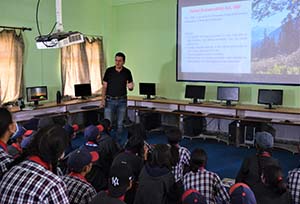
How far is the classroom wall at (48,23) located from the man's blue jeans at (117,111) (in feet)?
6.40

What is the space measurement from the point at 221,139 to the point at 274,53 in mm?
1852

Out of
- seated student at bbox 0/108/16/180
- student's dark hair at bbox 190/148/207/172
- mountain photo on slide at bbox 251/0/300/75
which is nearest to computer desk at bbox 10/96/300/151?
mountain photo on slide at bbox 251/0/300/75

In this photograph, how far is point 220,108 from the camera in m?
6.13

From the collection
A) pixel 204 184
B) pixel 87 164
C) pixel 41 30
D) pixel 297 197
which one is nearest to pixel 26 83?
pixel 41 30

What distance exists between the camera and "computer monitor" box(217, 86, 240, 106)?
6.06 metres

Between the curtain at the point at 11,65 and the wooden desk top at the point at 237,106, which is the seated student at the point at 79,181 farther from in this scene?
the curtain at the point at 11,65

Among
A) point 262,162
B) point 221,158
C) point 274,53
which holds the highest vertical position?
point 274,53

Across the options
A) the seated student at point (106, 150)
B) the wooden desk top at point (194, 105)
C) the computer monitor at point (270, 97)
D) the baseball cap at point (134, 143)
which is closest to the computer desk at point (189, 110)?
the wooden desk top at point (194, 105)

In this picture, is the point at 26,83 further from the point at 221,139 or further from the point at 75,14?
the point at 221,139

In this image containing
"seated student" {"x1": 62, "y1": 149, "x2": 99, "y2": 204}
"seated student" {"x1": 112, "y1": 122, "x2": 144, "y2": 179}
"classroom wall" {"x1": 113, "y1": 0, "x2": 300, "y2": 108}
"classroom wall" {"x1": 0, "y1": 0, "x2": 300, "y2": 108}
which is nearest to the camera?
"seated student" {"x1": 62, "y1": 149, "x2": 99, "y2": 204}

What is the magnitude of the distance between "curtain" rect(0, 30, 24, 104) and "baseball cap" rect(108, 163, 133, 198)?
470 centimetres

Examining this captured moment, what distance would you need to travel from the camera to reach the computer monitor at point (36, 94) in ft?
20.0

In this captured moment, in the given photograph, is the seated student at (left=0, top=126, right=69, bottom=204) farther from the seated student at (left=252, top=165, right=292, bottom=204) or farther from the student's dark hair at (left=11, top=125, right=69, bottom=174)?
the seated student at (left=252, top=165, right=292, bottom=204)

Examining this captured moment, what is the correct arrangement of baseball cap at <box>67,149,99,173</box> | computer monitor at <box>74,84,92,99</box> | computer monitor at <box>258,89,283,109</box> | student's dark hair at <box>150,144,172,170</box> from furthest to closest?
computer monitor at <box>74,84,92,99</box> → computer monitor at <box>258,89,283,109</box> → student's dark hair at <box>150,144,172,170</box> → baseball cap at <box>67,149,99,173</box>
